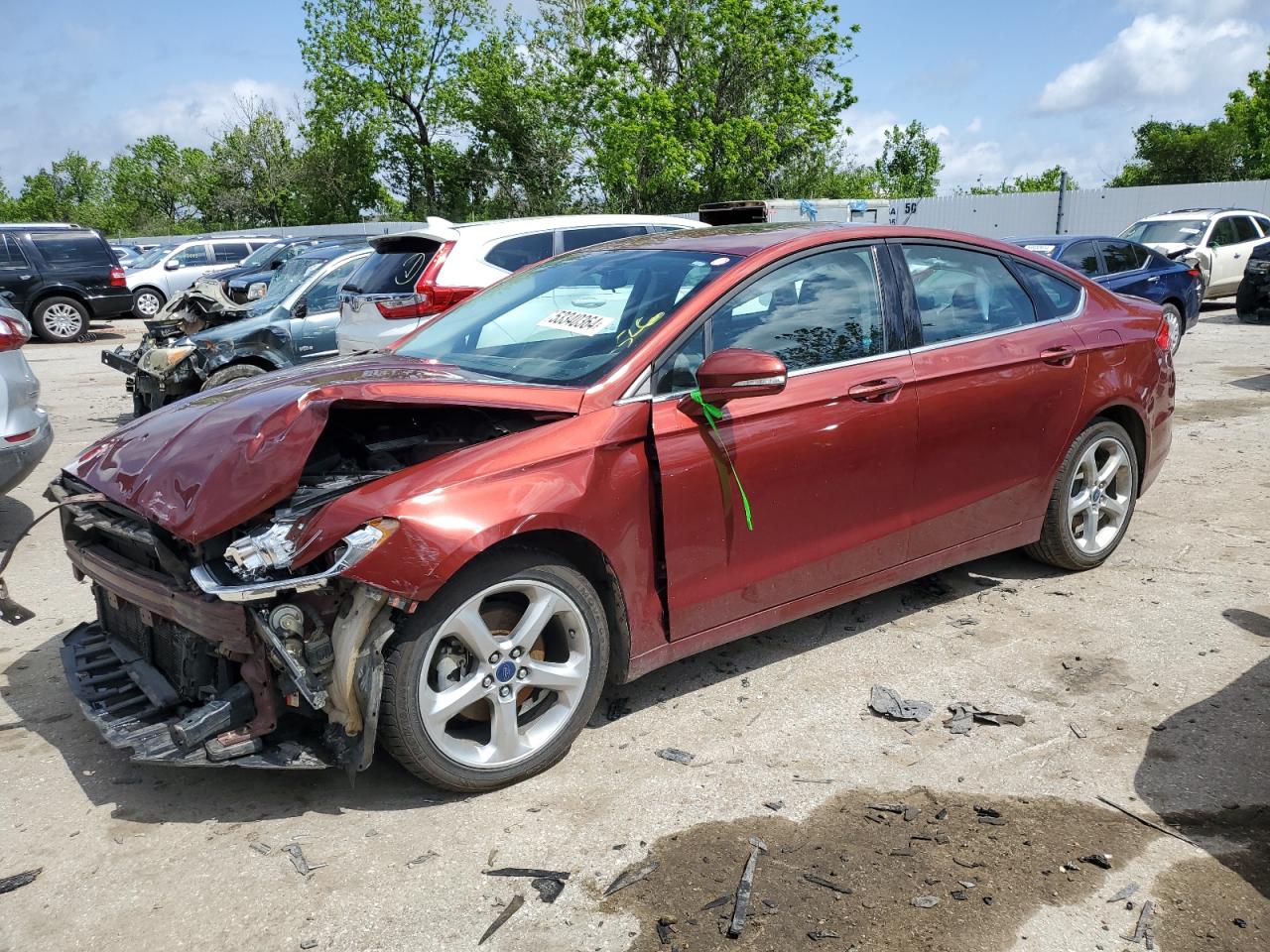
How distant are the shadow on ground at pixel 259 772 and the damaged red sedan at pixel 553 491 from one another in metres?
0.29

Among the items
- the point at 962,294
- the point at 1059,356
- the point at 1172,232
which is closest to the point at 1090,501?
the point at 1059,356

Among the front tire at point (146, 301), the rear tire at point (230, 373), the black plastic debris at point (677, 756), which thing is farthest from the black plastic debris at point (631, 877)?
the front tire at point (146, 301)

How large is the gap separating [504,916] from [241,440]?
167cm

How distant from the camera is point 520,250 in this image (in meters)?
8.78

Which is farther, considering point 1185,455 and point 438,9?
point 438,9

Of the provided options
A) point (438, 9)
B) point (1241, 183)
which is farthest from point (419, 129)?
point (1241, 183)

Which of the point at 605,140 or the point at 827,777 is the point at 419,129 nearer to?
the point at 605,140

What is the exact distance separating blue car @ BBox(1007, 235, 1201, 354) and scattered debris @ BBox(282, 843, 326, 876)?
1150 centimetres

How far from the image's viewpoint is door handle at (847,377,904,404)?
3990 mm

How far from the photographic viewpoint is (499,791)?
3.36 m

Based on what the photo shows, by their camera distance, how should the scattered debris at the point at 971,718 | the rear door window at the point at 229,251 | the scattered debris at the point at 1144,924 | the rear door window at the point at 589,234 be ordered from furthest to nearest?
the rear door window at the point at 229,251, the rear door window at the point at 589,234, the scattered debris at the point at 971,718, the scattered debris at the point at 1144,924

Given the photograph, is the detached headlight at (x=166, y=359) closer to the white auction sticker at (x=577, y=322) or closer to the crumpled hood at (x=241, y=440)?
the crumpled hood at (x=241, y=440)

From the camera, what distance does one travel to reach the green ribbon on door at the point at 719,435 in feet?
11.7

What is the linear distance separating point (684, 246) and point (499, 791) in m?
2.29
